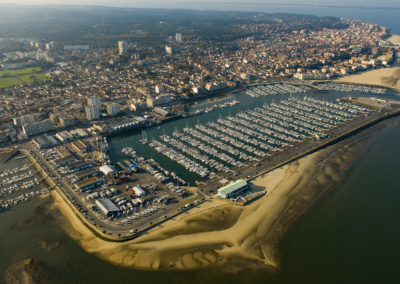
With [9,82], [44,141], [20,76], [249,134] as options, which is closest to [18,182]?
[44,141]

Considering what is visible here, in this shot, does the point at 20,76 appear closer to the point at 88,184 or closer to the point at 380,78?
the point at 88,184

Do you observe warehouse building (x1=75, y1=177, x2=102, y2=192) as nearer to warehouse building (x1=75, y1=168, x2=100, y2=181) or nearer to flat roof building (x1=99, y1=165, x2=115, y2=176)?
warehouse building (x1=75, y1=168, x2=100, y2=181)

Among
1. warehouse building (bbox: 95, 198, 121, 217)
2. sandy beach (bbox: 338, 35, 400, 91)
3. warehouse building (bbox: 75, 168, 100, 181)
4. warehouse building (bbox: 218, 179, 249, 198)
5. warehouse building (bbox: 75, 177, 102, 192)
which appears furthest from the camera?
sandy beach (bbox: 338, 35, 400, 91)

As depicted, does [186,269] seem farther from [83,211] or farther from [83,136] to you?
[83,136]

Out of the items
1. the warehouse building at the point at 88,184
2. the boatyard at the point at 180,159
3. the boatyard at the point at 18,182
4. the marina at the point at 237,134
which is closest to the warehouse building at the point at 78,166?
the boatyard at the point at 180,159

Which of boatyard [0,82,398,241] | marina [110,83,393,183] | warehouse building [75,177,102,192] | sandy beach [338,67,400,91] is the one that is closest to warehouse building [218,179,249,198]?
boatyard [0,82,398,241]
